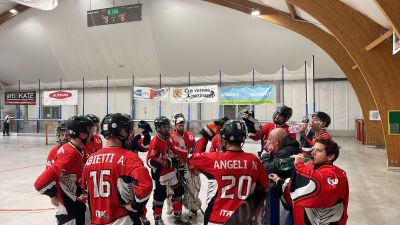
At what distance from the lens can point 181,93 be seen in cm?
1427

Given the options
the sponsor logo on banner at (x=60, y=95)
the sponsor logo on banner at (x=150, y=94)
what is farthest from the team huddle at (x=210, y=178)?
the sponsor logo on banner at (x=60, y=95)

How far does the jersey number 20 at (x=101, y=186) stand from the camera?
2.31 m

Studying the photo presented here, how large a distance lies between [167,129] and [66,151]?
179 cm

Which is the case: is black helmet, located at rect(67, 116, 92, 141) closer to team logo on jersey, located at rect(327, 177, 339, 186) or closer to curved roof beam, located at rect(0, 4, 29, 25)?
team logo on jersey, located at rect(327, 177, 339, 186)

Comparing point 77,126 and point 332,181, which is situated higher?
point 77,126

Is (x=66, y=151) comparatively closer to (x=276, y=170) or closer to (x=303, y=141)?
(x=276, y=170)

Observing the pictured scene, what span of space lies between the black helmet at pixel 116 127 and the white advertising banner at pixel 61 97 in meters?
15.2

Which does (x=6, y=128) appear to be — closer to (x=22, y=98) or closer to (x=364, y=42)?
(x=22, y=98)

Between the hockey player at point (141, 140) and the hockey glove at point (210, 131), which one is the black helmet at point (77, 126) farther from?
the hockey glove at point (210, 131)

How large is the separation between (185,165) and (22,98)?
1692 centimetres

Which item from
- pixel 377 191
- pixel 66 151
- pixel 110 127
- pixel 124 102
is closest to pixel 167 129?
pixel 66 151

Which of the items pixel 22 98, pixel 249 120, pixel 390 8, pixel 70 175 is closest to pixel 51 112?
pixel 22 98

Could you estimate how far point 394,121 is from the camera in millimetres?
8586

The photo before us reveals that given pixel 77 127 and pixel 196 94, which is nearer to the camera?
pixel 77 127
